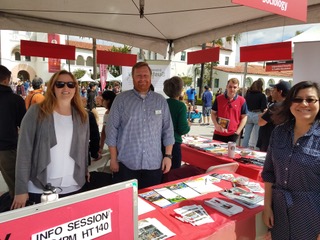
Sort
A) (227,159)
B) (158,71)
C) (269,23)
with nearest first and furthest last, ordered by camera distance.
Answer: (227,159)
(269,23)
(158,71)

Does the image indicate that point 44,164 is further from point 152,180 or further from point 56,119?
point 152,180

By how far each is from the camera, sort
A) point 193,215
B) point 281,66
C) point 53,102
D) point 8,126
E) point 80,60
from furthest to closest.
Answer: point 80,60, point 281,66, point 8,126, point 53,102, point 193,215

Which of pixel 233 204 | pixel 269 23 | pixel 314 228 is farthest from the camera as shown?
pixel 269 23

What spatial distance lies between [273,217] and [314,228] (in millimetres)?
228

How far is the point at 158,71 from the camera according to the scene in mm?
6828

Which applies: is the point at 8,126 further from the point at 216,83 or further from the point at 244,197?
the point at 216,83

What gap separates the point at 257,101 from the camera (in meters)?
5.43

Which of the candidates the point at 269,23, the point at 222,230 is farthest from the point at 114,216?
the point at 269,23

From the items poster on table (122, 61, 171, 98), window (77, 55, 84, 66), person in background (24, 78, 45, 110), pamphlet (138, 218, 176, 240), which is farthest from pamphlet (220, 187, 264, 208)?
window (77, 55, 84, 66)

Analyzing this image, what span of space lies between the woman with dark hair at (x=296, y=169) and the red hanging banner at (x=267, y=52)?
8.56 feet

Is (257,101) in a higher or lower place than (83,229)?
higher

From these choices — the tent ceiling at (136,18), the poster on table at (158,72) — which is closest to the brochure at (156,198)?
the tent ceiling at (136,18)

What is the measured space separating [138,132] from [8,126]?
1.53 metres

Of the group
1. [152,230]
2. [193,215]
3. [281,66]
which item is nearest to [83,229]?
[152,230]
